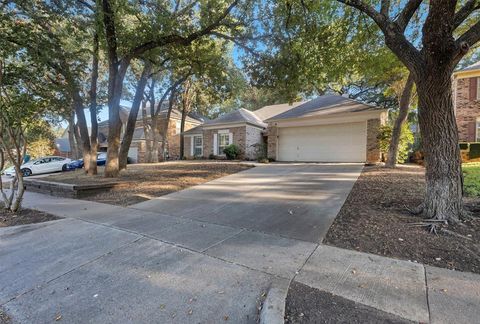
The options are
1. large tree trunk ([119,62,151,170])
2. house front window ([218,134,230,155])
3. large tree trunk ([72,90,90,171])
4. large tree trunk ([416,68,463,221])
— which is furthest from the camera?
house front window ([218,134,230,155])

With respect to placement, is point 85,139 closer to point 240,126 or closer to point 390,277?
point 240,126

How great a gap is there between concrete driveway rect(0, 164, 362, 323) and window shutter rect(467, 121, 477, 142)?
15285 millimetres

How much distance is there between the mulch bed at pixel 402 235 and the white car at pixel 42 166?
855 inches

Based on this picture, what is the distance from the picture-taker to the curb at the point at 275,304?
2098mm

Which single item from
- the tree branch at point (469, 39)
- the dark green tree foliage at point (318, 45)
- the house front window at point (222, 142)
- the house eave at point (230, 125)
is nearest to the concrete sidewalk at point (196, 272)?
the tree branch at point (469, 39)

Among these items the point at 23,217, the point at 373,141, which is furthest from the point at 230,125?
the point at 23,217

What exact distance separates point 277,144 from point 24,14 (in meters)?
13.1

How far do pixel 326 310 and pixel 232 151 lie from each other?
15.8 meters

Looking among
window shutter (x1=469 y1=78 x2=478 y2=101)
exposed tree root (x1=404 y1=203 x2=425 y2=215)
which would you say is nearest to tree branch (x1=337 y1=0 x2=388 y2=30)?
exposed tree root (x1=404 y1=203 x2=425 y2=215)

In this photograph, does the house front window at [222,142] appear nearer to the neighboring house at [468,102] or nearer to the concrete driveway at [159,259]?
the concrete driveway at [159,259]

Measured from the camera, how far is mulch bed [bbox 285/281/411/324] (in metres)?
2.10

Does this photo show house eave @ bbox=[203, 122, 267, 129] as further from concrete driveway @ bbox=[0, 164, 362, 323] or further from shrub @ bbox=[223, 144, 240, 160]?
concrete driveway @ bbox=[0, 164, 362, 323]

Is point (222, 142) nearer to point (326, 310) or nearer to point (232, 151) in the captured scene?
point (232, 151)

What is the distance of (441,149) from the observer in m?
4.26
